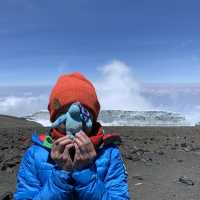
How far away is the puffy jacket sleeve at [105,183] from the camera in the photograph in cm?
208

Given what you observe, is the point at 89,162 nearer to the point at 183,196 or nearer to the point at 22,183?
the point at 22,183

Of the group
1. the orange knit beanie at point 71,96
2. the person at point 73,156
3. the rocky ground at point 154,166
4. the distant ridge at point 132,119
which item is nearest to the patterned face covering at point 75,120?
the person at point 73,156

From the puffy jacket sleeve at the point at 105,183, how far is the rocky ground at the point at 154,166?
13.0ft

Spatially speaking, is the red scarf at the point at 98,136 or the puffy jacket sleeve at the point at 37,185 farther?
the red scarf at the point at 98,136

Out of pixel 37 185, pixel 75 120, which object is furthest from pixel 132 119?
pixel 75 120

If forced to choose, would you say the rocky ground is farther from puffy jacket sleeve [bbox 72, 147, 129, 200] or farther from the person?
puffy jacket sleeve [bbox 72, 147, 129, 200]

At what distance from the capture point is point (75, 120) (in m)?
2.16

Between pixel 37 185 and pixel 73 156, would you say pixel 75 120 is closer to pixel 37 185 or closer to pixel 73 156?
pixel 73 156

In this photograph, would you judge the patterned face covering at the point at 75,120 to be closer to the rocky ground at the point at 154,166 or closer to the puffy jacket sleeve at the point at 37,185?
the puffy jacket sleeve at the point at 37,185

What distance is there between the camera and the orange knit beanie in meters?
2.41

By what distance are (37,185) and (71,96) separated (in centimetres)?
53

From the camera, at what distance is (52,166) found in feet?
7.52

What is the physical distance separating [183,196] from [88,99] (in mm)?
4735

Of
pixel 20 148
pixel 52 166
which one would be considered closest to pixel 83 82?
pixel 52 166
